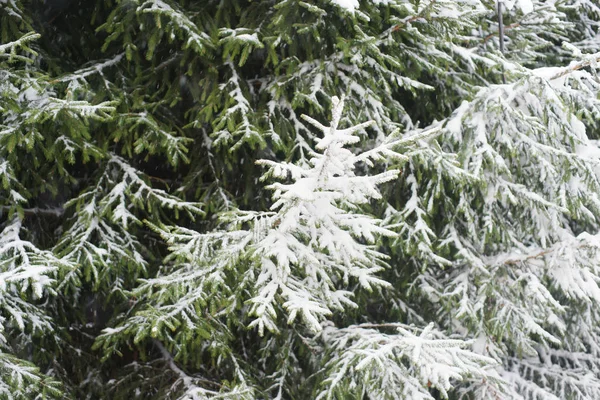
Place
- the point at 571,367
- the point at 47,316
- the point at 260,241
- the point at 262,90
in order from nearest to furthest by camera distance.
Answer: the point at 260,241 < the point at 47,316 < the point at 262,90 < the point at 571,367

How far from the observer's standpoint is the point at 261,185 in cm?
414

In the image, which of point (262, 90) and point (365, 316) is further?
point (365, 316)

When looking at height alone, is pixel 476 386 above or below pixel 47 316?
below

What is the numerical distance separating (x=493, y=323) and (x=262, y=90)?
248 cm

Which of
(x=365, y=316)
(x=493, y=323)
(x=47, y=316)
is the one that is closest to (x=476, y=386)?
(x=493, y=323)

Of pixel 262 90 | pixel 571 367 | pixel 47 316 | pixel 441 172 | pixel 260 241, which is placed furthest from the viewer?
pixel 571 367

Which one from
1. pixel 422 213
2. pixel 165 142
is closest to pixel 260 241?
pixel 165 142

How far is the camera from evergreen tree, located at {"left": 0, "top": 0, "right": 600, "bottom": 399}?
317cm

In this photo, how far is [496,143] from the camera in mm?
3746

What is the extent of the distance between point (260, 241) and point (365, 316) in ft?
7.09

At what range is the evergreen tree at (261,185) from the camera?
317cm

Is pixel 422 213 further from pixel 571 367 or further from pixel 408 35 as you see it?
pixel 571 367

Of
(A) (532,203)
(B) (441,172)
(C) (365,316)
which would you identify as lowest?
(C) (365,316)

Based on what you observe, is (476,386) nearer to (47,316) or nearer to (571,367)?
(571,367)
